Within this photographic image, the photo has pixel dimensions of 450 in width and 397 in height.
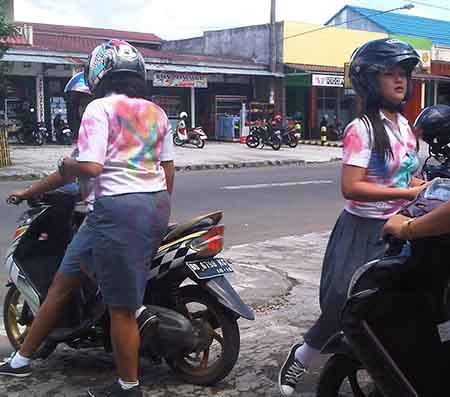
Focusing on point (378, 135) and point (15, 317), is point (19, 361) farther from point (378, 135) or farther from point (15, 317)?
point (378, 135)

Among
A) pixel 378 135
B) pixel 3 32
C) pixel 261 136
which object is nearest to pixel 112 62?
pixel 378 135

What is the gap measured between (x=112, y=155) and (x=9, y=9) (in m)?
13.1

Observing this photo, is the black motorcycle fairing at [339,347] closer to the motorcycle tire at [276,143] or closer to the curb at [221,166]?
the curb at [221,166]

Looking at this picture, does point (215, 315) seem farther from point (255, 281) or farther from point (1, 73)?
point (1, 73)

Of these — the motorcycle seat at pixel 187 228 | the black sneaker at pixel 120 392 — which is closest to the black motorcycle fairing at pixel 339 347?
the black sneaker at pixel 120 392

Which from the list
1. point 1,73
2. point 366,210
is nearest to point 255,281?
point 366,210

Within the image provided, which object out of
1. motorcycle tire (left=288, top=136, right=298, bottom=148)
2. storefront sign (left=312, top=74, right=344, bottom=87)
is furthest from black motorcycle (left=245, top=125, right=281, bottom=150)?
storefront sign (left=312, top=74, right=344, bottom=87)

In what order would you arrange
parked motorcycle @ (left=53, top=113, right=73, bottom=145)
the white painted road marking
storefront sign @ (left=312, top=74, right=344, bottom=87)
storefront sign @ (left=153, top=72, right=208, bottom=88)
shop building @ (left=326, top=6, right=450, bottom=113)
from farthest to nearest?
shop building @ (left=326, top=6, right=450, bottom=113)
storefront sign @ (left=312, top=74, right=344, bottom=87)
storefront sign @ (left=153, top=72, right=208, bottom=88)
parked motorcycle @ (left=53, top=113, right=73, bottom=145)
the white painted road marking

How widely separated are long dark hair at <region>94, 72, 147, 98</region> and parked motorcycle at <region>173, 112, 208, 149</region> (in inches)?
822

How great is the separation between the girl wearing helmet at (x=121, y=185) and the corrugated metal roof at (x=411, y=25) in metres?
35.6

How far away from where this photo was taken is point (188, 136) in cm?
2462

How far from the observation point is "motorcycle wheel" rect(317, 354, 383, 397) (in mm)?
2922

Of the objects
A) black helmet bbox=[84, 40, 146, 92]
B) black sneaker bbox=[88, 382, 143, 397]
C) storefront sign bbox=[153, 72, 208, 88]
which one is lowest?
black sneaker bbox=[88, 382, 143, 397]

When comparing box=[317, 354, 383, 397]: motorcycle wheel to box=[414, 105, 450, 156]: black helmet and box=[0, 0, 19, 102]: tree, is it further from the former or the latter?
box=[0, 0, 19, 102]: tree
